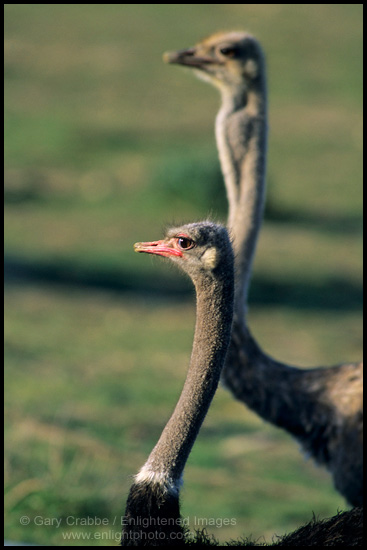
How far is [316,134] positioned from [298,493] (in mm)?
10271

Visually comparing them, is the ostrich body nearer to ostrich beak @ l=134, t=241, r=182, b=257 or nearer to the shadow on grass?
ostrich beak @ l=134, t=241, r=182, b=257

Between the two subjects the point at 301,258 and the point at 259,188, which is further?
the point at 301,258

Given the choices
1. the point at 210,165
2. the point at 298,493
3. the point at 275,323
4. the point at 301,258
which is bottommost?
the point at 298,493

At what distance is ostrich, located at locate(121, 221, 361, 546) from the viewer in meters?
3.03

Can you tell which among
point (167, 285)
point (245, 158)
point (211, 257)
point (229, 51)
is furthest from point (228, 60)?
point (167, 285)

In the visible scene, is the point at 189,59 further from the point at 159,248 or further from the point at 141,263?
the point at 141,263

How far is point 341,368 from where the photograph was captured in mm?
4562

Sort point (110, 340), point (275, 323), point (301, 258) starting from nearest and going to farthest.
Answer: point (110, 340)
point (275, 323)
point (301, 258)

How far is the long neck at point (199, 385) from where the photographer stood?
3043 millimetres

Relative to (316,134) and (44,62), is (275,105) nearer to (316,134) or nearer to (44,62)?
(316,134)

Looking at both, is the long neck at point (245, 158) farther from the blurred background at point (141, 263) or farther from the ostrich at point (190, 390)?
the ostrich at point (190, 390)

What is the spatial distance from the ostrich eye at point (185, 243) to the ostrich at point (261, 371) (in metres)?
1.24

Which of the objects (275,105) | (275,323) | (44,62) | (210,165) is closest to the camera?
(275,323)

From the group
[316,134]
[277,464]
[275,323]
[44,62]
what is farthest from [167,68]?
[277,464]
